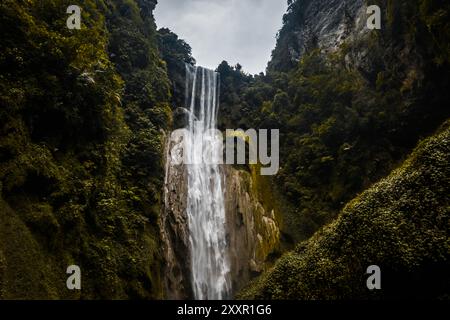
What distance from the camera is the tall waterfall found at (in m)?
13.7

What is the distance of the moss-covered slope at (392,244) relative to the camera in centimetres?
823

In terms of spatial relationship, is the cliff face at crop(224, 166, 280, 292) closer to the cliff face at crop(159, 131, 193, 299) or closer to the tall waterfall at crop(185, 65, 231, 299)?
the tall waterfall at crop(185, 65, 231, 299)

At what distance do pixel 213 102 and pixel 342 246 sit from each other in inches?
694

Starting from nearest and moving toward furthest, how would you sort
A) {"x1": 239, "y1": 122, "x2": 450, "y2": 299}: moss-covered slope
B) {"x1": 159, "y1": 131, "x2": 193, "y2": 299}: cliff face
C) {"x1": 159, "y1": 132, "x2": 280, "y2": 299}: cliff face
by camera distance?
{"x1": 239, "y1": 122, "x2": 450, "y2": 299}: moss-covered slope < {"x1": 159, "y1": 131, "x2": 193, "y2": 299}: cliff face < {"x1": 159, "y1": 132, "x2": 280, "y2": 299}: cliff face

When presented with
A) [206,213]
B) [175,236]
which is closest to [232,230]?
[206,213]

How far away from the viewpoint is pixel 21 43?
27.0ft

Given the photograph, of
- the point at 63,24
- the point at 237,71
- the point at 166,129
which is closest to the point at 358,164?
the point at 166,129

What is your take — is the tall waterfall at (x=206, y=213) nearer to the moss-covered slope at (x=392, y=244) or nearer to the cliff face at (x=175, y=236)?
the cliff face at (x=175, y=236)

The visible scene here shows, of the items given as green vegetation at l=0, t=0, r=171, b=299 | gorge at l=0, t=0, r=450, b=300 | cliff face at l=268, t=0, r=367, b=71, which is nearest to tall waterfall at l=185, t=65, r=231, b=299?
gorge at l=0, t=0, r=450, b=300
